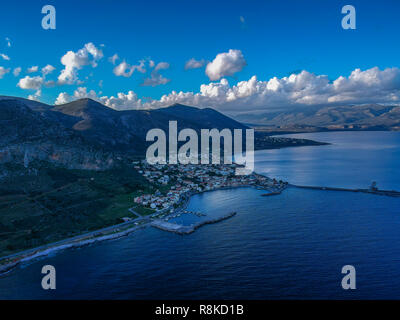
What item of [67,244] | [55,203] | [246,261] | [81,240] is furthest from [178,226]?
[55,203]

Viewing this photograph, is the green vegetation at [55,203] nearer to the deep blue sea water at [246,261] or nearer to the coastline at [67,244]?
the coastline at [67,244]

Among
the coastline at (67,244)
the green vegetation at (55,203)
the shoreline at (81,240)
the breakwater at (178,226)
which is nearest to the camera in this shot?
the coastline at (67,244)

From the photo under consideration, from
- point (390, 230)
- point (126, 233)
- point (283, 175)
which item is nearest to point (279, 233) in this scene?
point (390, 230)

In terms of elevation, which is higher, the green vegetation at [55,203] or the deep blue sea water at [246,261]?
the green vegetation at [55,203]

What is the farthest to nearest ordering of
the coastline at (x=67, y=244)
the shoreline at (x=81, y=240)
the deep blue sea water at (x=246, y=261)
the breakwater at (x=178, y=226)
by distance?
the breakwater at (x=178, y=226), the shoreline at (x=81, y=240), the coastline at (x=67, y=244), the deep blue sea water at (x=246, y=261)

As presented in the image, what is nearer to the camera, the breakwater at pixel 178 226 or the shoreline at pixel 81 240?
the shoreline at pixel 81 240

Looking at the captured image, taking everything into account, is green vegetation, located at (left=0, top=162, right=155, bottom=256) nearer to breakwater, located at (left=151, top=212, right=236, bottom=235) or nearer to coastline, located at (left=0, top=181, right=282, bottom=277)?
coastline, located at (left=0, top=181, right=282, bottom=277)

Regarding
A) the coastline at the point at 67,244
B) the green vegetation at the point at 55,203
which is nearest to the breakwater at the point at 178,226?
the coastline at the point at 67,244
